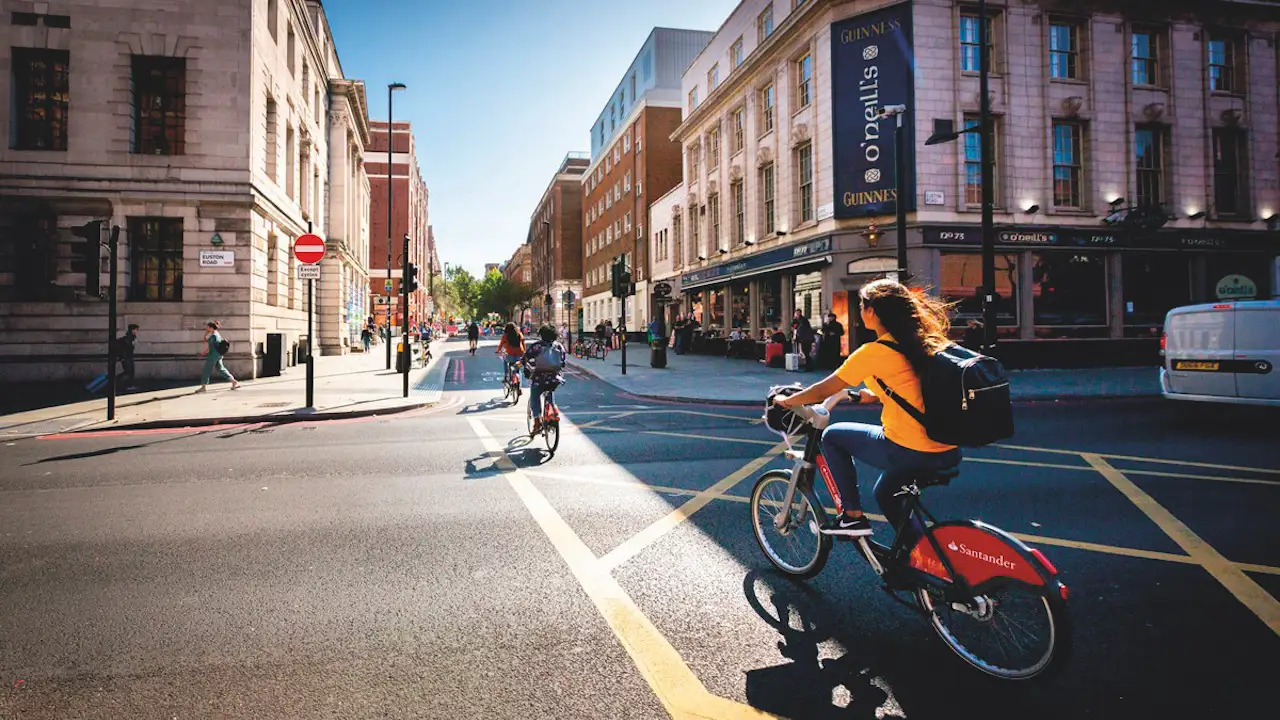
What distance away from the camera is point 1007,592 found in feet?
8.81

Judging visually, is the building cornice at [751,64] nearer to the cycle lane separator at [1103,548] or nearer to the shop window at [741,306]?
the shop window at [741,306]

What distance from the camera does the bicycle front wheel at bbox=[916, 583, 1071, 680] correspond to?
8.17 ft

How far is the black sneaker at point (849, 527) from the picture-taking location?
3307 millimetres

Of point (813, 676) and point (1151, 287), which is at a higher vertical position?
point (1151, 287)

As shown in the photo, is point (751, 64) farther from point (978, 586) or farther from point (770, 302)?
point (978, 586)

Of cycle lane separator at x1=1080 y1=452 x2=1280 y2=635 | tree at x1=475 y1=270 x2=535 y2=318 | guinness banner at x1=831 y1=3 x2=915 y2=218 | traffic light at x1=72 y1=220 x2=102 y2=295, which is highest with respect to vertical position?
tree at x1=475 y1=270 x2=535 y2=318

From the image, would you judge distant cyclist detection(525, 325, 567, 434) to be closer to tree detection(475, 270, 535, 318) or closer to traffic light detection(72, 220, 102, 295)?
traffic light detection(72, 220, 102, 295)

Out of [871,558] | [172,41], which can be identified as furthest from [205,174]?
[871,558]

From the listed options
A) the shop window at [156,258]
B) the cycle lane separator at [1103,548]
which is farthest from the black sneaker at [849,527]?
the shop window at [156,258]

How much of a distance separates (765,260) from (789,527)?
22.6 meters

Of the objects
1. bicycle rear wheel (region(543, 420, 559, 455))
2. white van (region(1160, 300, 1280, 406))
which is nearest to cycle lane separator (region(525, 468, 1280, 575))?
bicycle rear wheel (region(543, 420, 559, 455))

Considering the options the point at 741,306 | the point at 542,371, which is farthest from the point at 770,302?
the point at 542,371

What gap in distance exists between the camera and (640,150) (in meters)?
44.2

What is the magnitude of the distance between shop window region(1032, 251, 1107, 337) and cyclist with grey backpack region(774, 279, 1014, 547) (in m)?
21.0
